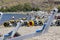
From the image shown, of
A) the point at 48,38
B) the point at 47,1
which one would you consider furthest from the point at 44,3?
the point at 48,38

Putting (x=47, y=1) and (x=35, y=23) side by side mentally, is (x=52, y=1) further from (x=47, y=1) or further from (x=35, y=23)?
(x=35, y=23)

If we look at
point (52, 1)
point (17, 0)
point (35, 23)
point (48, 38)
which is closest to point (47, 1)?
point (52, 1)

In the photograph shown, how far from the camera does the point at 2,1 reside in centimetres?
6494

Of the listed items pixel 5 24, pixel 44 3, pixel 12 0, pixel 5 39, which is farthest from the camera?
pixel 12 0

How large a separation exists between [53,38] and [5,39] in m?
2.98

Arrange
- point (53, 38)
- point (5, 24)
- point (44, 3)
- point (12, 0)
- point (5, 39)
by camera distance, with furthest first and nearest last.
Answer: point (12, 0)
point (44, 3)
point (5, 24)
point (53, 38)
point (5, 39)

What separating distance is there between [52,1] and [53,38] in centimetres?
5835

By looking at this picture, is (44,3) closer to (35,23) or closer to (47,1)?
(47,1)

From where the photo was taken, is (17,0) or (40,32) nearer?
(40,32)

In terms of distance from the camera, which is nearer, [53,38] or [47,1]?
[53,38]

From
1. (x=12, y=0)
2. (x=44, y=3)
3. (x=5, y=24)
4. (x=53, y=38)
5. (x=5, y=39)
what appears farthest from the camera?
(x=12, y=0)

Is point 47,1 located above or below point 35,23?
below

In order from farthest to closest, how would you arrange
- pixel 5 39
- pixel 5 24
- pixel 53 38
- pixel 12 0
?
pixel 12 0
pixel 5 24
pixel 53 38
pixel 5 39

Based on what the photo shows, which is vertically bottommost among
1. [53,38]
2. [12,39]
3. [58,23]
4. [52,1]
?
[52,1]
